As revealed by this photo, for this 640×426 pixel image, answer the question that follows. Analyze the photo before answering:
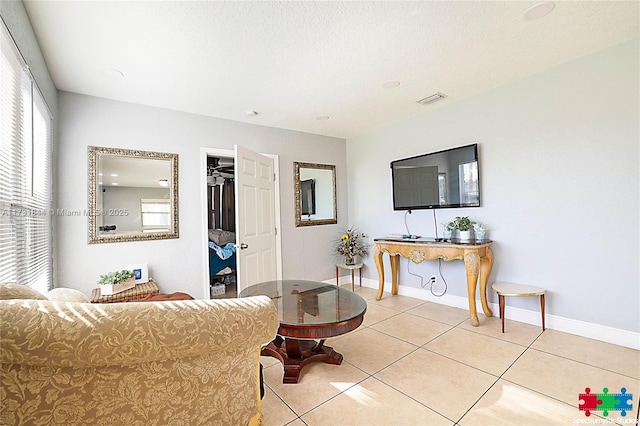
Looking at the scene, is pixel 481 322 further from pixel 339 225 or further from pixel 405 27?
pixel 405 27

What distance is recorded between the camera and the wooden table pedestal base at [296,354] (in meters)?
2.01

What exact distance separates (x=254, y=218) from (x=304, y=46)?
203 cm

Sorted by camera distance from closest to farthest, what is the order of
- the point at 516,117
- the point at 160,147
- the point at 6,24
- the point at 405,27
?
the point at 6,24
the point at 405,27
the point at 516,117
the point at 160,147

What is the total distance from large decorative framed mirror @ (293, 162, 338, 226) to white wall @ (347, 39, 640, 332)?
1762mm

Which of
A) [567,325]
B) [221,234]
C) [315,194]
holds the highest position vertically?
[315,194]

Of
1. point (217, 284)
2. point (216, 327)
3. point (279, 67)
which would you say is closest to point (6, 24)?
point (279, 67)

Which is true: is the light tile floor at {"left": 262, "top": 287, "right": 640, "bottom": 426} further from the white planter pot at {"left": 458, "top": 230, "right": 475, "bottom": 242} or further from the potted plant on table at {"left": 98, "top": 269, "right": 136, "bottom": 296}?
the potted plant on table at {"left": 98, "top": 269, "right": 136, "bottom": 296}

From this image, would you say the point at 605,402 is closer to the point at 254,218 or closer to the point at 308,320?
the point at 308,320

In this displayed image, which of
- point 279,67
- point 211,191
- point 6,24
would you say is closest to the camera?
point 6,24

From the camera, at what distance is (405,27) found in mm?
1986

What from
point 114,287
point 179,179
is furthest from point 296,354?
point 179,179

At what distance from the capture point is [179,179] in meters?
3.32

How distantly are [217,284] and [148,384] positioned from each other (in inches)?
150

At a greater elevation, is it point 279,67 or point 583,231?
point 279,67
